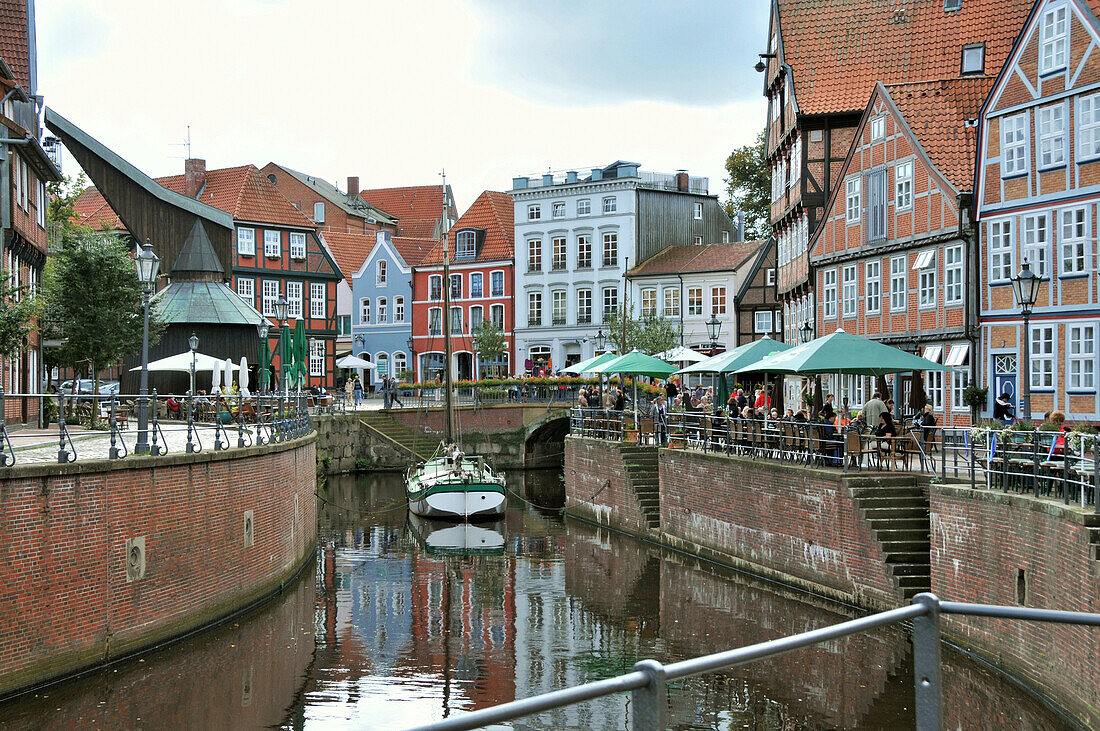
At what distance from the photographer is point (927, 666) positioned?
385 cm

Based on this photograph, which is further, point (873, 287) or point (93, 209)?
point (93, 209)

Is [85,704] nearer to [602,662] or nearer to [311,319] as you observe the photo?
[602,662]

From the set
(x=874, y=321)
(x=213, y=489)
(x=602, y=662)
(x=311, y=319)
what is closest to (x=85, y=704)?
(x=213, y=489)

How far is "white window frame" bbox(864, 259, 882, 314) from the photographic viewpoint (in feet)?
111

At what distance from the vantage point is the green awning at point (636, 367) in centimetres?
3256

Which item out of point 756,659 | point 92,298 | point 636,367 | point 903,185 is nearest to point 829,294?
point 903,185

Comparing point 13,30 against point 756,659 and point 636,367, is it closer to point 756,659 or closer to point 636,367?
point 636,367

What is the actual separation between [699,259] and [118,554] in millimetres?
50580

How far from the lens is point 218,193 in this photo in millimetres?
65062

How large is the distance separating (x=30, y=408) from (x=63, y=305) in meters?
3.43

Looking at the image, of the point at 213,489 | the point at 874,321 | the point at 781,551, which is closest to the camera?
the point at 213,489

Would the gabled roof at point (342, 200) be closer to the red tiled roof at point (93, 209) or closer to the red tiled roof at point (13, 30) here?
the red tiled roof at point (93, 209)

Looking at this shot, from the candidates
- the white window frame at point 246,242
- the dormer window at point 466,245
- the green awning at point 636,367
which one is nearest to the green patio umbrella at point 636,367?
the green awning at point 636,367

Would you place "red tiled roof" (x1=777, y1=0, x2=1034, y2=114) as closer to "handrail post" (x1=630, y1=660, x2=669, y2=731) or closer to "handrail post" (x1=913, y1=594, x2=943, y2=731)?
"handrail post" (x1=913, y1=594, x2=943, y2=731)
